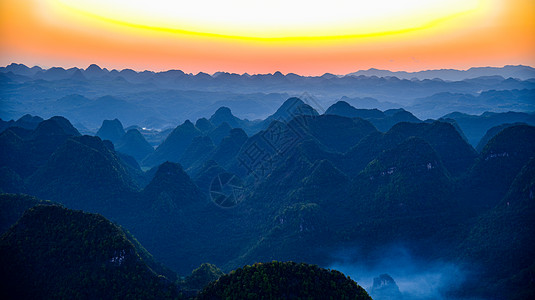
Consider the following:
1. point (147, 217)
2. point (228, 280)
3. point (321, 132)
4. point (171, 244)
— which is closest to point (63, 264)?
point (228, 280)

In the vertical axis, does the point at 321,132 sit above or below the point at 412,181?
above

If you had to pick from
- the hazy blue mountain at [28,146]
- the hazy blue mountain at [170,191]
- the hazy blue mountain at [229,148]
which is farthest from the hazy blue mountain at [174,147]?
the hazy blue mountain at [170,191]

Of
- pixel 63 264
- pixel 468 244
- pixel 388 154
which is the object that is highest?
pixel 388 154

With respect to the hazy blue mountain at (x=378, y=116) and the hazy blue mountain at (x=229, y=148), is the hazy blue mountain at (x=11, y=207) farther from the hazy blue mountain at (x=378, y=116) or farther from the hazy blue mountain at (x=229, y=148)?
the hazy blue mountain at (x=378, y=116)

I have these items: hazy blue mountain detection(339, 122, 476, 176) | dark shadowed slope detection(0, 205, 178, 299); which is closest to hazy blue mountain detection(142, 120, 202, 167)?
hazy blue mountain detection(339, 122, 476, 176)

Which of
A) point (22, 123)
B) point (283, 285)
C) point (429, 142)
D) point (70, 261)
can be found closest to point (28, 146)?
point (22, 123)

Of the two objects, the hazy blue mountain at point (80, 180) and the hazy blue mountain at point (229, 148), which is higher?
the hazy blue mountain at point (229, 148)

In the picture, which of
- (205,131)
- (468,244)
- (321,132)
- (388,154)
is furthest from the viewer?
(205,131)

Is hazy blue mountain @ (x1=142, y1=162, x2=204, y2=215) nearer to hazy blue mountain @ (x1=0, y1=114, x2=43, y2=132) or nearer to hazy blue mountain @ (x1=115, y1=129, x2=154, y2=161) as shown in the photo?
hazy blue mountain @ (x1=0, y1=114, x2=43, y2=132)

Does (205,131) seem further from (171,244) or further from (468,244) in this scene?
(468,244)
